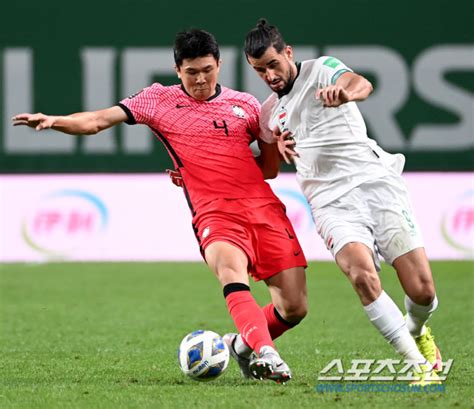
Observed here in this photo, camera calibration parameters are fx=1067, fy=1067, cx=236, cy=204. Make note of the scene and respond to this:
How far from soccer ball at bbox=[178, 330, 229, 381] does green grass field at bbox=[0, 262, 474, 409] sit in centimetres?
9

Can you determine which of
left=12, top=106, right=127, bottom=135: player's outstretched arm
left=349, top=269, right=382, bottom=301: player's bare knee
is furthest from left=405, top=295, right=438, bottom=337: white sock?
left=12, top=106, right=127, bottom=135: player's outstretched arm

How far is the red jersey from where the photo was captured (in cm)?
754

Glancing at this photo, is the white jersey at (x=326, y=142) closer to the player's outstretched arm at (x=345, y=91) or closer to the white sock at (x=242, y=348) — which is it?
the player's outstretched arm at (x=345, y=91)

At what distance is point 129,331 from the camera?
406 inches

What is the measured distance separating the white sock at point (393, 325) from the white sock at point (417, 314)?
0.49 metres

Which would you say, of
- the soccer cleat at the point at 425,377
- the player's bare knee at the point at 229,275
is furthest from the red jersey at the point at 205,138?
the soccer cleat at the point at 425,377

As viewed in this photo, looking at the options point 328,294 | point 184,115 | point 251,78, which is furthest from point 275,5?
point 184,115

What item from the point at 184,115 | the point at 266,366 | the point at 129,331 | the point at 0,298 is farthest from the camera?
the point at 0,298

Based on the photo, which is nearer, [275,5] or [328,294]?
[328,294]

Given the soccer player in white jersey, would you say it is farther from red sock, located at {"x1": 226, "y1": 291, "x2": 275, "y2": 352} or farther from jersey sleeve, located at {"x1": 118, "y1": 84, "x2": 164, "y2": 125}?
jersey sleeve, located at {"x1": 118, "y1": 84, "x2": 164, "y2": 125}

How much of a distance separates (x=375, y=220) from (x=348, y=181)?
315 mm

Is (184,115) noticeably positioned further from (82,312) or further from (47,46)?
(47,46)

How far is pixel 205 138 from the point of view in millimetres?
7602

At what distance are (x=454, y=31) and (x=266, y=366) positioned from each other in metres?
12.3
